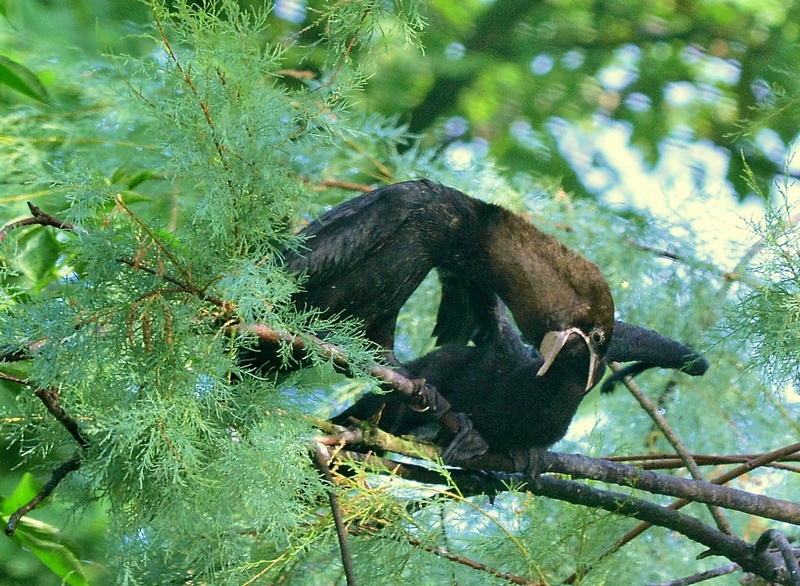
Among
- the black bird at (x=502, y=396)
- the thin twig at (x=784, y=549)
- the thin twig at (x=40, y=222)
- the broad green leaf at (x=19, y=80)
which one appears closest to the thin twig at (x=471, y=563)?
the black bird at (x=502, y=396)

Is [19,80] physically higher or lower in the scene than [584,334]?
higher

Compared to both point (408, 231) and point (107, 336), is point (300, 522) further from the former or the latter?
point (408, 231)

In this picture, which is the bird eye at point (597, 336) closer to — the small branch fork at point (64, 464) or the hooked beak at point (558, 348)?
the hooked beak at point (558, 348)

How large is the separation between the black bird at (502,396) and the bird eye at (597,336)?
0.02m

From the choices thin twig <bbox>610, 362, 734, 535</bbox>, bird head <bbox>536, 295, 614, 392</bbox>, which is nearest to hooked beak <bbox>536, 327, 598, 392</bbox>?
bird head <bbox>536, 295, 614, 392</bbox>

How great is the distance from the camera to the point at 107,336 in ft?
2.34

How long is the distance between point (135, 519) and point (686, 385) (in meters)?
1.06

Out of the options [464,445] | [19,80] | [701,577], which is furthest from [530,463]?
[19,80]

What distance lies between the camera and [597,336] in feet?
3.84

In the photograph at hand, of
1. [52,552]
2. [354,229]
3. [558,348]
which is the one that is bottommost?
[52,552]

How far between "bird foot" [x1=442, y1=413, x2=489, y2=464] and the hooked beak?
4.5 inches

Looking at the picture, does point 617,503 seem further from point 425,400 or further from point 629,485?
point 425,400

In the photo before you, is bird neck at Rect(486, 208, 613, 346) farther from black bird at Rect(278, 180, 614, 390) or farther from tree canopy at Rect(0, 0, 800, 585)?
tree canopy at Rect(0, 0, 800, 585)

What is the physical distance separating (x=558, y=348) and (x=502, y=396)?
9 centimetres
